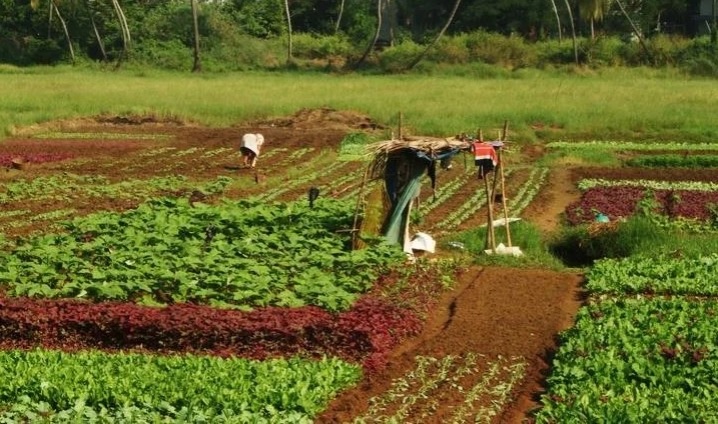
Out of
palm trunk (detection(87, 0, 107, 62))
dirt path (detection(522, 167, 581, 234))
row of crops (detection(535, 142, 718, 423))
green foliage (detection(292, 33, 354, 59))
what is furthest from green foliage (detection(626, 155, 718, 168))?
palm trunk (detection(87, 0, 107, 62))

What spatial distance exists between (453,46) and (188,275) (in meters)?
46.2

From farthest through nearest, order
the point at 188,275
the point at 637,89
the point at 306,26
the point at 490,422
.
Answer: the point at 306,26, the point at 637,89, the point at 188,275, the point at 490,422

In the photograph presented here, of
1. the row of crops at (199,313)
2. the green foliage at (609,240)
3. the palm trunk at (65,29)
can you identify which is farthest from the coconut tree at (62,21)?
the green foliage at (609,240)

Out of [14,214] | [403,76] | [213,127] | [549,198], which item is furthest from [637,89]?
[14,214]

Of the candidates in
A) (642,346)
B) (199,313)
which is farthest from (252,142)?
(642,346)

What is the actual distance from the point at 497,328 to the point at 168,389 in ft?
14.6

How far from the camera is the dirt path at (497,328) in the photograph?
1080 centimetres

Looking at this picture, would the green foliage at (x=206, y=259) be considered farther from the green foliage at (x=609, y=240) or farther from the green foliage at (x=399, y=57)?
the green foliage at (x=399, y=57)

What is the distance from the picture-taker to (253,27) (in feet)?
222

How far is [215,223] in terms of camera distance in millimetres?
17312

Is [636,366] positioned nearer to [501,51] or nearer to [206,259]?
[206,259]

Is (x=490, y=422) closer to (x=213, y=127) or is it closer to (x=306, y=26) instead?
(x=213, y=127)

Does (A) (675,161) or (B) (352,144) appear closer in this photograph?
(A) (675,161)

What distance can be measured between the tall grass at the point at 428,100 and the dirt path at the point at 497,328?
16.8 metres
